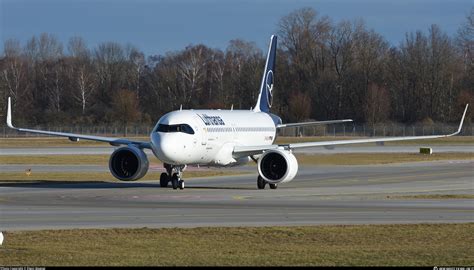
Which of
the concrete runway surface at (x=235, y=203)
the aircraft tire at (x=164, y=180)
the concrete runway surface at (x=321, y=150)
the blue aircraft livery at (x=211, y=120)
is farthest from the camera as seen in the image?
the concrete runway surface at (x=321, y=150)

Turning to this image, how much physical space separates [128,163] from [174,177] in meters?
2.53

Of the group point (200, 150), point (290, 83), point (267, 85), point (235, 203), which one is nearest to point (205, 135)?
point (200, 150)

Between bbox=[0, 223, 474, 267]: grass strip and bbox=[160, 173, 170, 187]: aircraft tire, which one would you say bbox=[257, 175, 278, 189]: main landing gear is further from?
bbox=[0, 223, 474, 267]: grass strip

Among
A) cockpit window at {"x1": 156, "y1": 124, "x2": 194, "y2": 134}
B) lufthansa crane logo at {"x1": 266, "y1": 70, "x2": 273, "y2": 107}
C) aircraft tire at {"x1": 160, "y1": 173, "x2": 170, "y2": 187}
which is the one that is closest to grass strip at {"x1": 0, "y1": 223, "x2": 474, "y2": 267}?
cockpit window at {"x1": 156, "y1": 124, "x2": 194, "y2": 134}

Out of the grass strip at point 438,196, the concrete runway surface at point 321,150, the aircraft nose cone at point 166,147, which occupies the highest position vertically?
the aircraft nose cone at point 166,147

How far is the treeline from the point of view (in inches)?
5103

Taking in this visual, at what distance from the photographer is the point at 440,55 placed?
447ft

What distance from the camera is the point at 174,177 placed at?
4212cm

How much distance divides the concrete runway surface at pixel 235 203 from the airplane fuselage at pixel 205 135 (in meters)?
1.28

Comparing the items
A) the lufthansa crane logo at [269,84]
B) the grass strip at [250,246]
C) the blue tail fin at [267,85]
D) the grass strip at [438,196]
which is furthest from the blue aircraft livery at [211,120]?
the grass strip at [250,246]

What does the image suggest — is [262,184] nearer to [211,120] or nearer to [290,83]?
[211,120]

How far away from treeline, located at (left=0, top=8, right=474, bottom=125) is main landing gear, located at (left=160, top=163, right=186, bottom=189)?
3219 inches

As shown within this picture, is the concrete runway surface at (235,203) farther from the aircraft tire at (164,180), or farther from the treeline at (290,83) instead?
the treeline at (290,83)

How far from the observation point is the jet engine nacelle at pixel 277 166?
1661 inches
